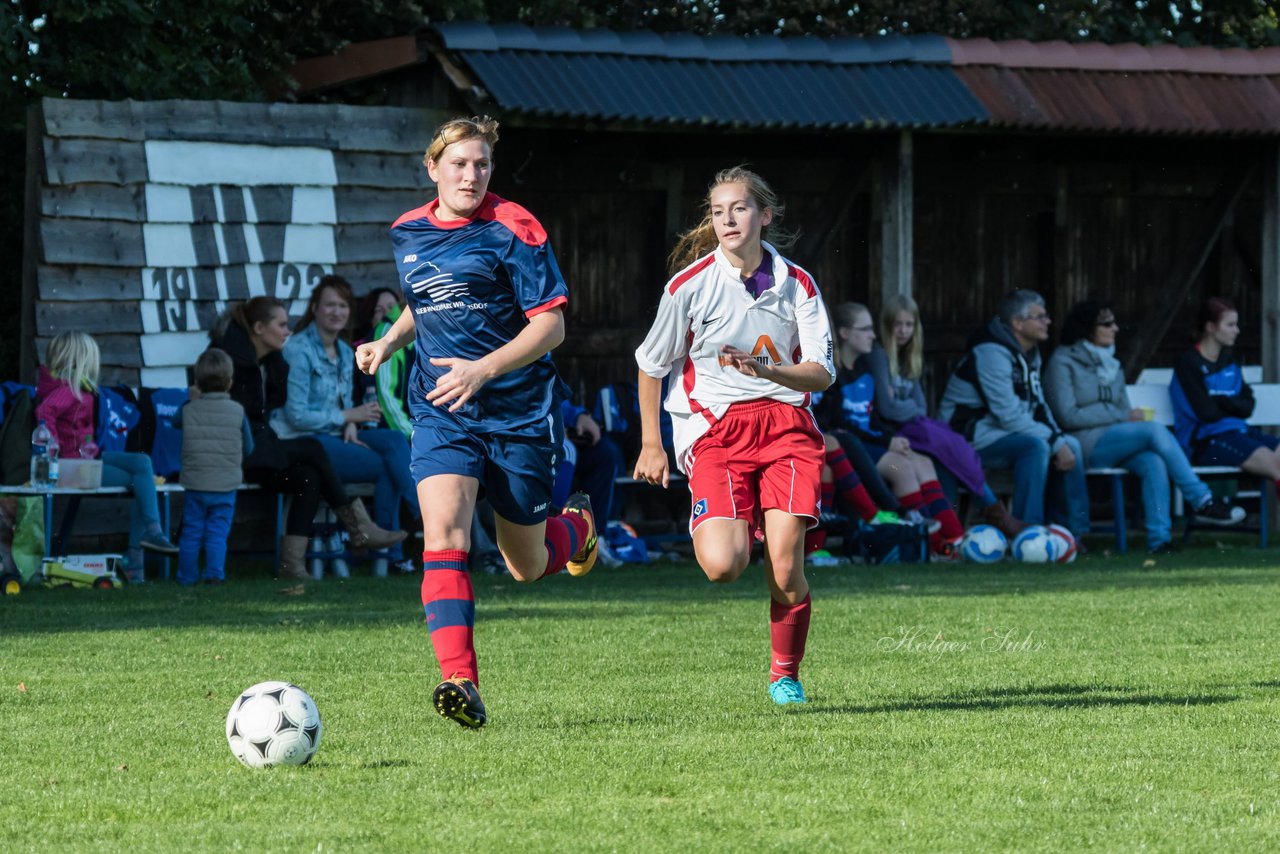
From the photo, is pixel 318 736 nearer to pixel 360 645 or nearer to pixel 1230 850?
pixel 1230 850

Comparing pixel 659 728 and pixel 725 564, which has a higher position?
pixel 725 564

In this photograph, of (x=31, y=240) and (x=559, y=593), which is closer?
(x=559, y=593)

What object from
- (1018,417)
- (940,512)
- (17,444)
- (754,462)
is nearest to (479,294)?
(754,462)

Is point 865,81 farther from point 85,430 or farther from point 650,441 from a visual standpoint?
point 650,441

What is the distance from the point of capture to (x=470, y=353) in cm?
677

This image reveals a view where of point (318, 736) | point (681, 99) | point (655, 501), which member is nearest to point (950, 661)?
point (318, 736)

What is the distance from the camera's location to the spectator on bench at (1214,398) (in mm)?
15719

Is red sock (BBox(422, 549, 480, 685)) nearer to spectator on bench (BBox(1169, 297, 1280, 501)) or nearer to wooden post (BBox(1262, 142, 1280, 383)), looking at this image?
spectator on bench (BBox(1169, 297, 1280, 501))

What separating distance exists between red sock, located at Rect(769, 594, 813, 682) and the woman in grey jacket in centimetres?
853

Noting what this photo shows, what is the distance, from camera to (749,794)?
5.24m

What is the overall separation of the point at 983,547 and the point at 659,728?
8215mm

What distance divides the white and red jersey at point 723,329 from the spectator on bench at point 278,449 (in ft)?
19.0

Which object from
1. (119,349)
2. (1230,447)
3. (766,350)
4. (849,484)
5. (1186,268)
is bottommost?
(849,484)

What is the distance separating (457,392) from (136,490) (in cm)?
656
